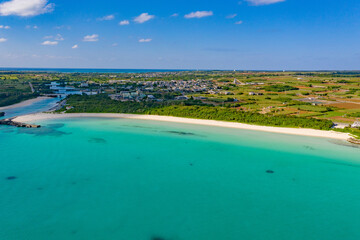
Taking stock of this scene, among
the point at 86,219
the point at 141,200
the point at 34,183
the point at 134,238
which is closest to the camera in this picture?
the point at 134,238

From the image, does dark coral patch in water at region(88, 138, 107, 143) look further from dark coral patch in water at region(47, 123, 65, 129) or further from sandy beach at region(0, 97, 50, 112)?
sandy beach at region(0, 97, 50, 112)

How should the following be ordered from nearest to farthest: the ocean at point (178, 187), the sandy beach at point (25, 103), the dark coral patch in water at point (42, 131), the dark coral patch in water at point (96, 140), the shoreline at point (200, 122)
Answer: the ocean at point (178, 187), the dark coral patch in water at point (96, 140), the shoreline at point (200, 122), the dark coral patch in water at point (42, 131), the sandy beach at point (25, 103)

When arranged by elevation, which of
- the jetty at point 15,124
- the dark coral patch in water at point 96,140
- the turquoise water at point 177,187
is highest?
the jetty at point 15,124

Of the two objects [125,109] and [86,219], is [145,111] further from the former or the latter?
[86,219]

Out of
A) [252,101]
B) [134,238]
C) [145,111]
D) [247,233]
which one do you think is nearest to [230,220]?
[247,233]

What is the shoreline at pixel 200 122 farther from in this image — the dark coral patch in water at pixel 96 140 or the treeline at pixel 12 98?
the treeline at pixel 12 98

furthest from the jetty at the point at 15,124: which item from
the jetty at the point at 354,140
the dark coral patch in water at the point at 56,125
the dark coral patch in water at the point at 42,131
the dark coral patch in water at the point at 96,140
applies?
the jetty at the point at 354,140
